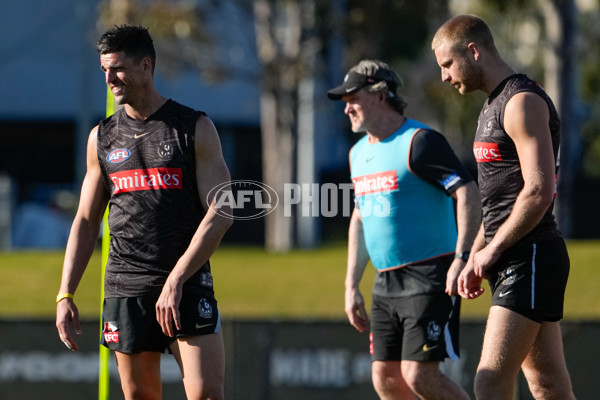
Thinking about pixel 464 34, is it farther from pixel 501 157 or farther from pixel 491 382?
pixel 491 382

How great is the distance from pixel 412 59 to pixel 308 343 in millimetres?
25063

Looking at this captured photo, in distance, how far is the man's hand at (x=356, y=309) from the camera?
581 centimetres

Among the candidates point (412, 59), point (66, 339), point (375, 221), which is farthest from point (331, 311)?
point (412, 59)

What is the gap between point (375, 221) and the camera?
18.5 feet

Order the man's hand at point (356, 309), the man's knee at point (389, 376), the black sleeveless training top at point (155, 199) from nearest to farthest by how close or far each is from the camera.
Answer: the black sleeveless training top at point (155, 199)
the man's knee at point (389, 376)
the man's hand at point (356, 309)

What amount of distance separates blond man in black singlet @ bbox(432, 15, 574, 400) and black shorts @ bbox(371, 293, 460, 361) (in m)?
0.77

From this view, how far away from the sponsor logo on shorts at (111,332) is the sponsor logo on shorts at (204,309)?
1.48 ft

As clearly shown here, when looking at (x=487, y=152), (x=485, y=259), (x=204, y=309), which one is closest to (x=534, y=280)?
(x=485, y=259)

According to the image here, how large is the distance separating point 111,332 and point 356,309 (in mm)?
1592

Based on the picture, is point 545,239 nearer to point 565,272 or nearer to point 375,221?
point 565,272

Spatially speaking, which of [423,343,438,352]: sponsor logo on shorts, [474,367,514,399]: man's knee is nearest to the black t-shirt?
[423,343,438,352]: sponsor logo on shorts

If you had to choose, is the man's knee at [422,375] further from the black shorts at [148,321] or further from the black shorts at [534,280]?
the black shorts at [148,321]

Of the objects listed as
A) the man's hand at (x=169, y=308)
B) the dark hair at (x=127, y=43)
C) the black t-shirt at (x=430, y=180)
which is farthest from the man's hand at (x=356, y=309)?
the dark hair at (x=127, y=43)

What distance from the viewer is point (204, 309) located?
4.65 meters
